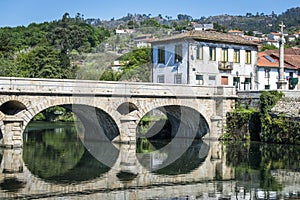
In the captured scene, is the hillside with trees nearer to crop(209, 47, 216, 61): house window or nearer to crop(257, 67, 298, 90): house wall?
crop(209, 47, 216, 61): house window

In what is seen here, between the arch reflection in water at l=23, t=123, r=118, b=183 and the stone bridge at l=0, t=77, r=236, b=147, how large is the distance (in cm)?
170

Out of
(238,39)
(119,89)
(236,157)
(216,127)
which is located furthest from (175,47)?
(236,157)

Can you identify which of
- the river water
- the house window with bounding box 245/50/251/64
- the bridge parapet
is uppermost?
the house window with bounding box 245/50/251/64

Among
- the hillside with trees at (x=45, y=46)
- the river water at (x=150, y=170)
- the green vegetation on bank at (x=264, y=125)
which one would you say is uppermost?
the hillside with trees at (x=45, y=46)

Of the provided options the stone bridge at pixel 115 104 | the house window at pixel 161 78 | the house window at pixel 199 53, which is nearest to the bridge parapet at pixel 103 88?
the stone bridge at pixel 115 104

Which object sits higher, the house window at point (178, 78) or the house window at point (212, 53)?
the house window at point (212, 53)

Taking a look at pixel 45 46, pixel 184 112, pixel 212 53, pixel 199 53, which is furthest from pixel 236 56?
pixel 45 46

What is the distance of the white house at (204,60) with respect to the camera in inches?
1674

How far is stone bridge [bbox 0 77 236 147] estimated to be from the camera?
1160 inches

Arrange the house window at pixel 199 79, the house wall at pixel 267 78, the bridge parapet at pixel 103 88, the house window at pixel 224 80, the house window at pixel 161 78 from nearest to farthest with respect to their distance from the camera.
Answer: the bridge parapet at pixel 103 88 < the house window at pixel 199 79 < the house window at pixel 224 80 < the house window at pixel 161 78 < the house wall at pixel 267 78

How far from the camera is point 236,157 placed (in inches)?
1187

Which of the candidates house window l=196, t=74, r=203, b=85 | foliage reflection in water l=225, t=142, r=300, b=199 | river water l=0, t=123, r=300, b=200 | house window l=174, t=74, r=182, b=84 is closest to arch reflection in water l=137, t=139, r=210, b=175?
river water l=0, t=123, r=300, b=200

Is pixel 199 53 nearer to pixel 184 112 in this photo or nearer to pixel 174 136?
pixel 184 112

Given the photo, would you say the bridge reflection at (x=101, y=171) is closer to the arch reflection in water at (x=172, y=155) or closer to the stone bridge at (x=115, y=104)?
the arch reflection in water at (x=172, y=155)
